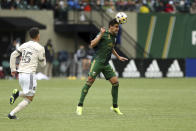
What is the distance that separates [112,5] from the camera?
36.1m

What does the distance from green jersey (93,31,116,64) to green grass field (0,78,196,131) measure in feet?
4.35

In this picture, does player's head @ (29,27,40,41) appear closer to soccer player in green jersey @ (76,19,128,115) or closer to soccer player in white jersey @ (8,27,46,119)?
soccer player in white jersey @ (8,27,46,119)

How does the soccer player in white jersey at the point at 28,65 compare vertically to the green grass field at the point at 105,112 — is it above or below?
above

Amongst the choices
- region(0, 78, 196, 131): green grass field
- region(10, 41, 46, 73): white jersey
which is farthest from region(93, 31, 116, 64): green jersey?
region(10, 41, 46, 73): white jersey

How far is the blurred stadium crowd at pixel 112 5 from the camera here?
3472cm

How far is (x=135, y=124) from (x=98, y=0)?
24.9 m

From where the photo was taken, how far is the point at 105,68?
45.5 ft

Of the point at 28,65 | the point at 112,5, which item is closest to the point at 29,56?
the point at 28,65

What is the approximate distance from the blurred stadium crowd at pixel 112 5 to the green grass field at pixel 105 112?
1303 centimetres

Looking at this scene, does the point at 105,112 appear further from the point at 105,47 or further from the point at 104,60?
the point at 105,47

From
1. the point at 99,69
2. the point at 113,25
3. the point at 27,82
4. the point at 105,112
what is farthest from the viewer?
the point at 105,112

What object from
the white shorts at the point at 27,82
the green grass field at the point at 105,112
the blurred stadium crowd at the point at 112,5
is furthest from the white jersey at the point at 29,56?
the blurred stadium crowd at the point at 112,5

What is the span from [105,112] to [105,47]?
1.68 metres

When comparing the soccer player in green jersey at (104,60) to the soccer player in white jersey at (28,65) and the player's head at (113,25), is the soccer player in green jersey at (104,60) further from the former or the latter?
the soccer player in white jersey at (28,65)
